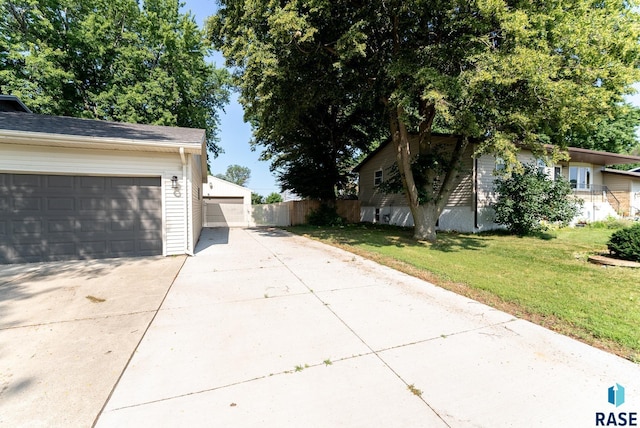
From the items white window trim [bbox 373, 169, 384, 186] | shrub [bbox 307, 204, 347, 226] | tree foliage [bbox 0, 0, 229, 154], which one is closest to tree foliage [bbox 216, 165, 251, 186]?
tree foliage [bbox 0, 0, 229, 154]

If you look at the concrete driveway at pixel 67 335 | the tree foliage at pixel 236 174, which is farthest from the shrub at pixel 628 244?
the tree foliage at pixel 236 174

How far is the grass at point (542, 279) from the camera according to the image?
3236 mm

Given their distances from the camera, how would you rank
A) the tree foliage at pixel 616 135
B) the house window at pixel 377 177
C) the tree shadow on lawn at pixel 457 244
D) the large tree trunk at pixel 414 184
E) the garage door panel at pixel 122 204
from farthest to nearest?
the tree foliage at pixel 616 135, the house window at pixel 377 177, the large tree trunk at pixel 414 184, the tree shadow on lawn at pixel 457 244, the garage door panel at pixel 122 204

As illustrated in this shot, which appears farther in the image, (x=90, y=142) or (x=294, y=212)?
(x=294, y=212)

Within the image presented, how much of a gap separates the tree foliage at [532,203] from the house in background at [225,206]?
14.7 m

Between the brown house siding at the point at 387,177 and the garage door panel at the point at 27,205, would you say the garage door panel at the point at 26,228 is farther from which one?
the brown house siding at the point at 387,177

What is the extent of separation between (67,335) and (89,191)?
16.2 ft

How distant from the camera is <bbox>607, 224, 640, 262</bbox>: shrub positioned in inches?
232

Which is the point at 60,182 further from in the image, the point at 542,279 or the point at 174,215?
the point at 542,279

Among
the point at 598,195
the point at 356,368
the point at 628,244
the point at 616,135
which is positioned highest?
the point at 616,135

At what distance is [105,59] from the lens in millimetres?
16109

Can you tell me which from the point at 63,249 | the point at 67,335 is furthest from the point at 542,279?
the point at 63,249

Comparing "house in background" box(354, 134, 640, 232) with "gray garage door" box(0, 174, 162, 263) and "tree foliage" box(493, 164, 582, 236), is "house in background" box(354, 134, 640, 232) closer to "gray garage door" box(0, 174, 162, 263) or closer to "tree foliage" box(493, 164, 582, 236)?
"tree foliage" box(493, 164, 582, 236)

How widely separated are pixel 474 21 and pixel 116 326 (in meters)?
9.42
